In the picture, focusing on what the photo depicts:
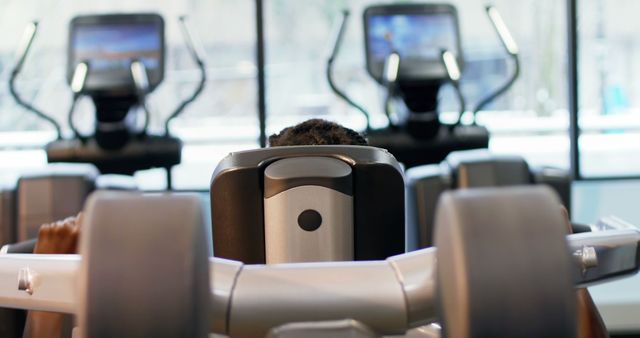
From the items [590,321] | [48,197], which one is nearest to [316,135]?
[590,321]

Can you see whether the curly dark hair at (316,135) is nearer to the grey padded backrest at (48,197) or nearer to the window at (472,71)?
the grey padded backrest at (48,197)

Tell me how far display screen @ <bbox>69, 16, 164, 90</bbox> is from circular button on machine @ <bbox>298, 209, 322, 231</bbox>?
381 centimetres

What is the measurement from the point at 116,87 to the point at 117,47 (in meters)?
0.25

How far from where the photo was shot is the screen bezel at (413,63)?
4.89 metres

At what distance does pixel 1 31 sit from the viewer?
18.9 ft

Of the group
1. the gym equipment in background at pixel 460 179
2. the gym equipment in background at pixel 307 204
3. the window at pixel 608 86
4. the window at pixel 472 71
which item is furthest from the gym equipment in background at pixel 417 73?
the gym equipment in background at pixel 307 204

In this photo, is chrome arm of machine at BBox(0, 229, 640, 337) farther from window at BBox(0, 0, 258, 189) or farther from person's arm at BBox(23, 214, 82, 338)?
window at BBox(0, 0, 258, 189)

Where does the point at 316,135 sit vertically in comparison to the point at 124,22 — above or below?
below

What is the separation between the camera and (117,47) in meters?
5.11

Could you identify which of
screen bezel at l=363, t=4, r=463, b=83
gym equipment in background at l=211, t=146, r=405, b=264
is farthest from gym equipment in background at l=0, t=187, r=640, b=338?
screen bezel at l=363, t=4, r=463, b=83

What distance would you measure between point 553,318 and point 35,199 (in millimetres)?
2113

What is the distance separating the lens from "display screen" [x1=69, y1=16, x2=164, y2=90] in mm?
5062

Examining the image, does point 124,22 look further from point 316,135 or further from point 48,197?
point 316,135

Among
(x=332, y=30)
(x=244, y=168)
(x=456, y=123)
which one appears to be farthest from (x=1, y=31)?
(x=244, y=168)
